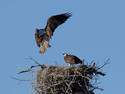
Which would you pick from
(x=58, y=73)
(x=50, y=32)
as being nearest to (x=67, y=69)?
(x=58, y=73)

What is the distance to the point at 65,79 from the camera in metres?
15.3

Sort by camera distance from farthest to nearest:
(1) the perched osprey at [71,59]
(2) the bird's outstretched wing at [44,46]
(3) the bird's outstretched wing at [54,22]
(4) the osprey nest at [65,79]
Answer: (2) the bird's outstretched wing at [44,46], (3) the bird's outstretched wing at [54,22], (1) the perched osprey at [71,59], (4) the osprey nest at [65,79]

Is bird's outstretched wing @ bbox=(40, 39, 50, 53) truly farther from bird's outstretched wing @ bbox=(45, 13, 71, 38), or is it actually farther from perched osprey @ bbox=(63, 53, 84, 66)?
perched osprey @ bbox=(63, 53, 84, 66)

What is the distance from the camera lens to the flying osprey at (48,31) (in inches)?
691

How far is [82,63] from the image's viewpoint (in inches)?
625

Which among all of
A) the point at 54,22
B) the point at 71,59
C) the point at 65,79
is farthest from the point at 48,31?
the point at 65,79

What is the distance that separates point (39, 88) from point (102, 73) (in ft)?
6.65

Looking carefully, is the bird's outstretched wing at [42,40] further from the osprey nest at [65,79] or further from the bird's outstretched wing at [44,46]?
the osprey nest at [65,79]

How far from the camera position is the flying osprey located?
17562 mm

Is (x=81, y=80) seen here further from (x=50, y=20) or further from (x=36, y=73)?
(x=50, y=20)

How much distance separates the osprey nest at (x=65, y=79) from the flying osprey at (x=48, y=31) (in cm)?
225

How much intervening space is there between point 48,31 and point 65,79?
2.92 metres

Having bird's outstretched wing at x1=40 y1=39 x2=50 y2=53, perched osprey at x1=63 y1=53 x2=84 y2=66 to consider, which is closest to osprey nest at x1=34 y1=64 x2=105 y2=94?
perched osprey at x1=63 y1=53 x2=84 y2=66

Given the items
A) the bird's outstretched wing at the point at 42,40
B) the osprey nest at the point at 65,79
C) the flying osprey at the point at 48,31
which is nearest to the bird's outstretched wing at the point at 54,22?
the flying osprey at the point at 48,31
